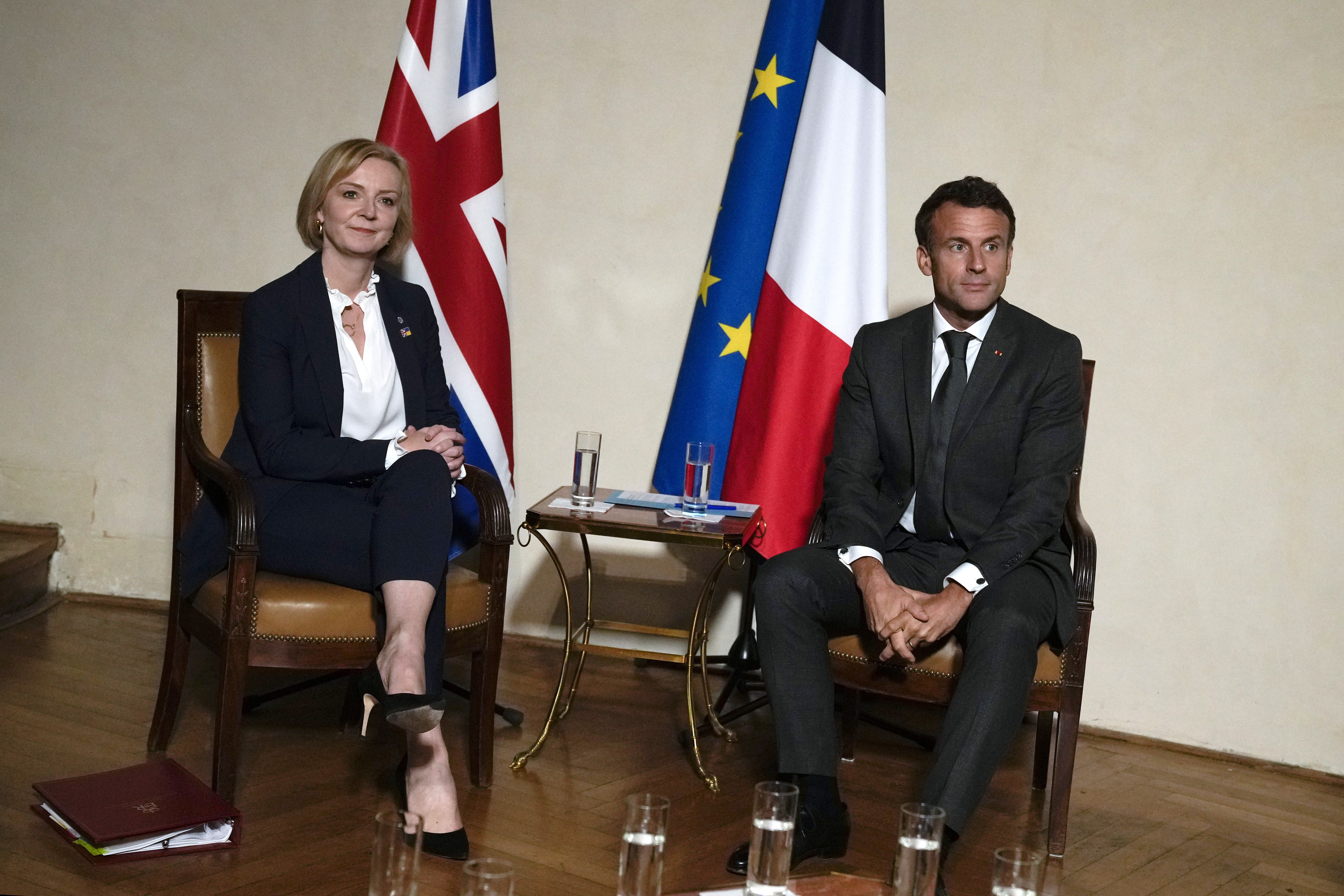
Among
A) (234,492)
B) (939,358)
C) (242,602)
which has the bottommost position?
(242,602)

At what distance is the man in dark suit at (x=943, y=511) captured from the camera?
241cm

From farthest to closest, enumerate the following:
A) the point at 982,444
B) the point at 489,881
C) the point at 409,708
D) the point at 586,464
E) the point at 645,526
Result: the point at 586,464
the point at 645,526
the point at 982,444
the point at 409,708
the point at 489,881

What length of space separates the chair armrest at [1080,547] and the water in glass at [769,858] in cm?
123

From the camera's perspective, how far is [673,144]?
12.8 ft

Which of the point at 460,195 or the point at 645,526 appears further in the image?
the point at 460,195

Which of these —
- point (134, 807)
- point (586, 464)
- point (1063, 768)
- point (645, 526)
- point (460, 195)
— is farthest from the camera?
point (460, 195)

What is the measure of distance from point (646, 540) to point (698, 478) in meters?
0.21

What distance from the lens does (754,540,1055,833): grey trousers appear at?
228 centimetres

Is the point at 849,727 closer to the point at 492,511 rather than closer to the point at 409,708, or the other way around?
the point at 492,511

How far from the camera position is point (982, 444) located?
268cm

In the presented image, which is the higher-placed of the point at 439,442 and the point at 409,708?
the point at 439,442

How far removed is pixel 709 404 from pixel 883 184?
80 cm

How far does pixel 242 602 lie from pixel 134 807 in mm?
431

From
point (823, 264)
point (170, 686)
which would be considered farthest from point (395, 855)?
point (823, 264)
